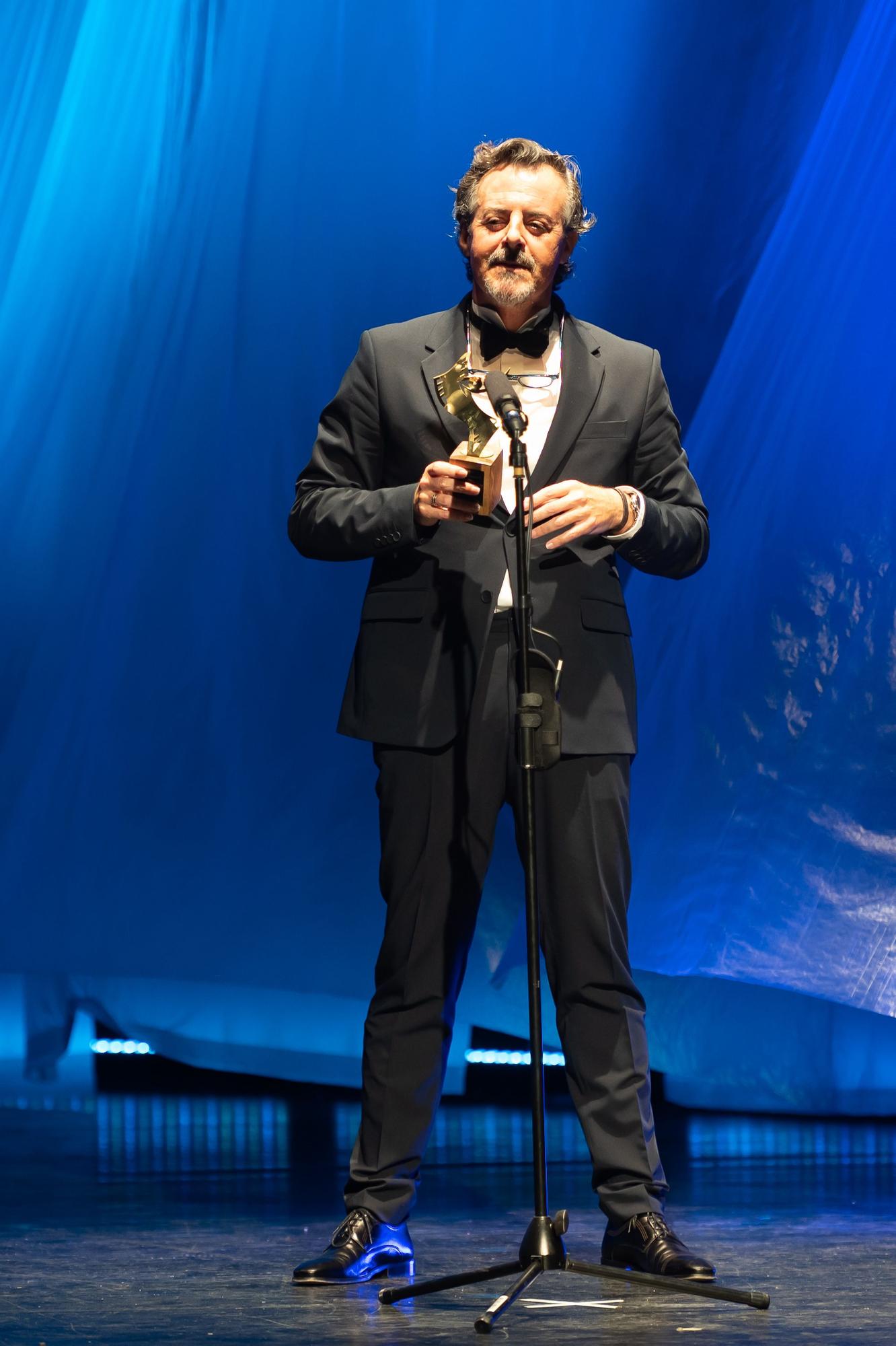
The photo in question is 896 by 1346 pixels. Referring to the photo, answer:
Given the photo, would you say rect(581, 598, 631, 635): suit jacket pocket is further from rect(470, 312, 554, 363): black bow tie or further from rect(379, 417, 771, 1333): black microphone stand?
rect(470, 312, 554, 363): black bow tie

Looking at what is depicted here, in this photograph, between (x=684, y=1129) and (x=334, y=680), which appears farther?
(x=334, y=680)

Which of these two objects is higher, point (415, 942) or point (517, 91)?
point (517, 91)

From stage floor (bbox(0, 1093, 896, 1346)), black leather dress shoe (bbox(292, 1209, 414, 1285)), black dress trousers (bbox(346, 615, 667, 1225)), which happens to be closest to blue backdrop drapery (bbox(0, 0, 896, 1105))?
stage floor (bbox(0, 1093, 896, 1346))

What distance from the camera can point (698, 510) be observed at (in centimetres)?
201

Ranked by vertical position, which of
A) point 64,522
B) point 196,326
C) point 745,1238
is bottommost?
point 745,1238

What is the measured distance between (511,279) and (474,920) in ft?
2.40

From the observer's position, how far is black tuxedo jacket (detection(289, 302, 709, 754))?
191cm

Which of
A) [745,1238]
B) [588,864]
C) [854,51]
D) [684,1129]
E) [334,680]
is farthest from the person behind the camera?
Result: [334,680]

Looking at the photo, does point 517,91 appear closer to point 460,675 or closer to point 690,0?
point 690,0

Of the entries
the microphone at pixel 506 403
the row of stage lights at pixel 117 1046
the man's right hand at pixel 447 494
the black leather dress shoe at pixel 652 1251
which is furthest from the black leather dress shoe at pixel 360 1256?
the row of stage lights at pixel 117 1046

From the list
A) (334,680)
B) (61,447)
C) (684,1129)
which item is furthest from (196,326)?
(684,1129)

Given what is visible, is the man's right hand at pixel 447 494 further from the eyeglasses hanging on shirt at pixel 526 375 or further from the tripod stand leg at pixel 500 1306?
the tripod stand leg at pixel 500 1306

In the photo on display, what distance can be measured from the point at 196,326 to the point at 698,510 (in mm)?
2265

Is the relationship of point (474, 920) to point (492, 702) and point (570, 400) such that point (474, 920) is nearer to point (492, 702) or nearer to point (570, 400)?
point (492, 702)
